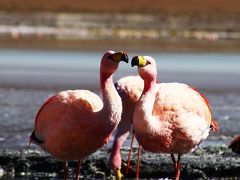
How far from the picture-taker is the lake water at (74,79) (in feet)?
41.0

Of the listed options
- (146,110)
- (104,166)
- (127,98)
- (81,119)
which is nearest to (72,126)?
(81,119)

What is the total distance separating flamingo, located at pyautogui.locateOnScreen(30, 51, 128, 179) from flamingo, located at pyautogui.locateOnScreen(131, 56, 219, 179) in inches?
10.2

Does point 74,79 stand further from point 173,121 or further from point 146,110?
point 146,110

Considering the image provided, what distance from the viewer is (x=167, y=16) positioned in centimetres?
5838

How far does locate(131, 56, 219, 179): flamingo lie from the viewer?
325 inches

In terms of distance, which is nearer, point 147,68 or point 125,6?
point 147,68

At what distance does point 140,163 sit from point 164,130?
168 cm

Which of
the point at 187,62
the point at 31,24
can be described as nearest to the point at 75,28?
the point at 31,24

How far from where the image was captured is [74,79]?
1908cm

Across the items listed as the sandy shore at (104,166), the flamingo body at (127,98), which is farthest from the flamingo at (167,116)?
the flamingo body at (127,98)

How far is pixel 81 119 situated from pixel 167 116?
0.94 m

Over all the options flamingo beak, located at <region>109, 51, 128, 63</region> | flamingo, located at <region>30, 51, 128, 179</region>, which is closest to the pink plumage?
flamingo beak, located at <region>109, 51, 128, 63</region>

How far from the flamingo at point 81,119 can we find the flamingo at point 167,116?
0.26 meters

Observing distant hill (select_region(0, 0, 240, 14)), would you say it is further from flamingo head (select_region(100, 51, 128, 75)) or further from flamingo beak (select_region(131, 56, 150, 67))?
flamingo beak (select_region(131, 56, 150, 67))
